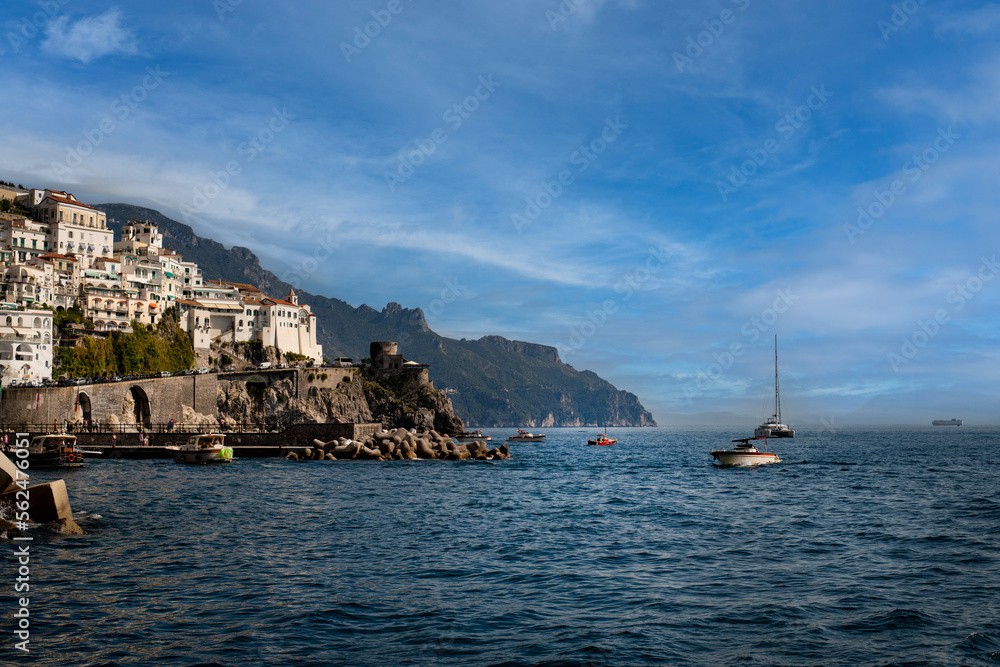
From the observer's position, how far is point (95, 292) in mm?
97500

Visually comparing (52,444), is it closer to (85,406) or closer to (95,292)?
(85,406)

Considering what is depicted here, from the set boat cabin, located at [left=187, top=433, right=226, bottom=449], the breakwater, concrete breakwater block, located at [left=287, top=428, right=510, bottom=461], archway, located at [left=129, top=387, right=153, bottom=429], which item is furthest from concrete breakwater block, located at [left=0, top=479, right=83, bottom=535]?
archway, located at [left=129, top=387, right=153, bottom=429]

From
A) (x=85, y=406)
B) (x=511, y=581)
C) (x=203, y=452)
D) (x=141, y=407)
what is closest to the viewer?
(x=511, y=581)

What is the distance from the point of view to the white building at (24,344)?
75.2 metres

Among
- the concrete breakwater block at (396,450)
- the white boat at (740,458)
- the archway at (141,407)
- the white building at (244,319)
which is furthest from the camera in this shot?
the white building at (244,319)

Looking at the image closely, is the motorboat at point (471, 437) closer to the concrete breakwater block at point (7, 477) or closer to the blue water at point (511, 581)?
the blue water at point (511, 581)

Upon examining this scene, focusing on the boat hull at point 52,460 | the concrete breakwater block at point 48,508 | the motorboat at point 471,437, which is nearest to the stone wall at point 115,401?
the boat hull at point 52,460

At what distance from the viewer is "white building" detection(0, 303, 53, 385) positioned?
7519 cm

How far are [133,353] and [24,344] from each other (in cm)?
1624

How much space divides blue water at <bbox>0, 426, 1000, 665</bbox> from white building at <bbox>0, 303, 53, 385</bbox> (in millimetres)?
54862

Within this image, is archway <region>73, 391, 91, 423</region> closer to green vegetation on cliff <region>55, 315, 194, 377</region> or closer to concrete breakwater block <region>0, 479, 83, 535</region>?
green vegetation on cliff <region>55, 315, 194, 377</region>

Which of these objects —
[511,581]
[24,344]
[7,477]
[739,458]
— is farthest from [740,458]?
[24,344]

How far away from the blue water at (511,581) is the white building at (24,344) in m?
54.9

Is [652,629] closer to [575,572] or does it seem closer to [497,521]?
[575,572]
